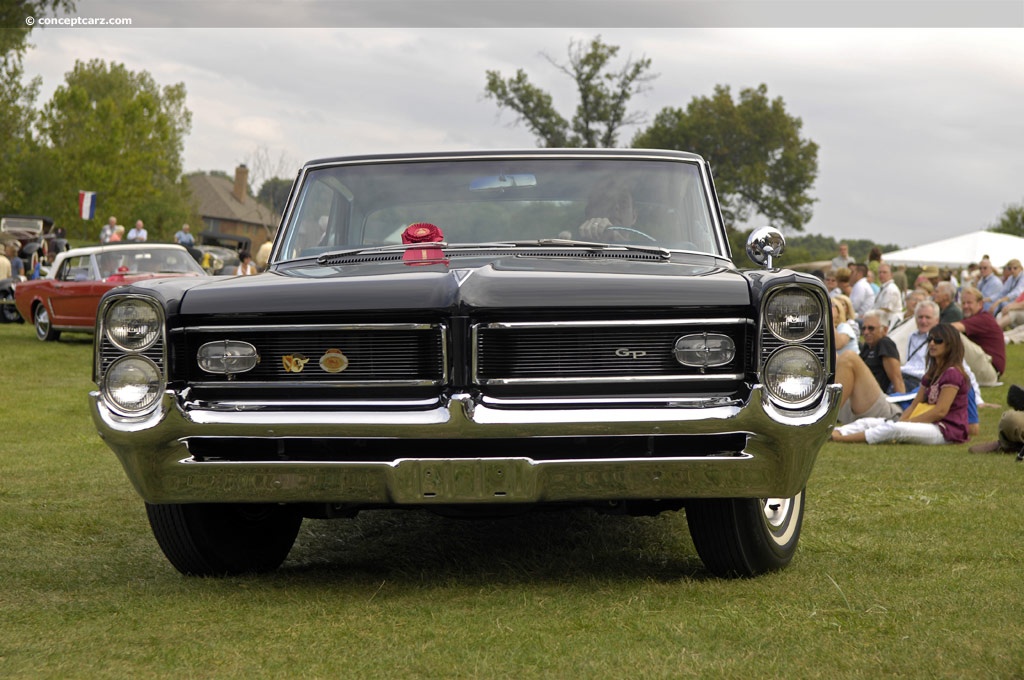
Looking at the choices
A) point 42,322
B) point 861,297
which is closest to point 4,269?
point 42,322

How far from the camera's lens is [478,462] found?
12.7ft

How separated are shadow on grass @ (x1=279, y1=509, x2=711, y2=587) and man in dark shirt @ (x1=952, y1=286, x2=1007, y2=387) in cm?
851

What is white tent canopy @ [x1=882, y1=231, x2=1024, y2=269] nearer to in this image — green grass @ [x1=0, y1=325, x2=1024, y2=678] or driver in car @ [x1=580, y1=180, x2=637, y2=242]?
green grass @ [x1=0, y1=325, x2=1024, y2=678]

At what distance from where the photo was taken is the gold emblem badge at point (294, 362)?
4.15m

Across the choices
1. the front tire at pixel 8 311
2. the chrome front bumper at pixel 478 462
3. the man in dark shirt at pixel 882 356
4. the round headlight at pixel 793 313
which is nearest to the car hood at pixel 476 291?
the round headlight at pixel 793 313

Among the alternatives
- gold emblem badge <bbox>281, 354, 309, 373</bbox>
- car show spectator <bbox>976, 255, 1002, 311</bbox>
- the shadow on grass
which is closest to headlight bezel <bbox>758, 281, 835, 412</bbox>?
the shadow on grass

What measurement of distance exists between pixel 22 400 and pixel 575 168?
8398 mm

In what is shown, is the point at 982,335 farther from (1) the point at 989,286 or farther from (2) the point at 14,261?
(2) the point at 14,261

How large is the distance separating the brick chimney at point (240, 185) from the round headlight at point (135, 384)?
101736 mm

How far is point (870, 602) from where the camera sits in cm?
410

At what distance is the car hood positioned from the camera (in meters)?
4.02

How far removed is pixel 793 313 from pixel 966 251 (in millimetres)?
26873

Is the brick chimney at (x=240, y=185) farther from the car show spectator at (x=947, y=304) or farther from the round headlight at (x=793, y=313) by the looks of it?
the round headlight at (x=793, y=313)

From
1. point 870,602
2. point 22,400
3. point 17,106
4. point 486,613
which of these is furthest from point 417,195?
point 17,106
